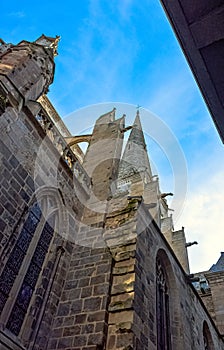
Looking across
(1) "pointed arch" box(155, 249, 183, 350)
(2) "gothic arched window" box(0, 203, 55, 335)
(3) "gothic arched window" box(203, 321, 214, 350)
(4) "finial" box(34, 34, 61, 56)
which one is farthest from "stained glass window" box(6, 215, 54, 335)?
(3) "gothic arched window" box(203, 321, 214, 350)

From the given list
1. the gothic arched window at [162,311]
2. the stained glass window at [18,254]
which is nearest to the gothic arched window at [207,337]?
the gothic arched window at [162,311]

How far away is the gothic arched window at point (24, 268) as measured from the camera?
4691 mm

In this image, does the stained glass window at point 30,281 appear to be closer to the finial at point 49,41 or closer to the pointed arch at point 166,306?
the pointed arch at point 166,306

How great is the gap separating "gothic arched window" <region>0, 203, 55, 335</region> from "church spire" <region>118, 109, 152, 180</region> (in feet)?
59.9

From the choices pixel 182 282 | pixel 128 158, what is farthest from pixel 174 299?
pixel 128 158

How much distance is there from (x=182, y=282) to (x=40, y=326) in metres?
4.41

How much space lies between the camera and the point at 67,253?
6.41 meters

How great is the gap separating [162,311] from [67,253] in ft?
7.85

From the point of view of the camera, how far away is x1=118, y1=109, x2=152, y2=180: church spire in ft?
87.1

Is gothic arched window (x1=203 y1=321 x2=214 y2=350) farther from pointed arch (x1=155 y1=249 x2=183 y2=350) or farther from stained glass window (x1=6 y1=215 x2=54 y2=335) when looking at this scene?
stained glass window (x1=6 y1=215 x2=54 y2=335)

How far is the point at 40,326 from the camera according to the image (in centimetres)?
508

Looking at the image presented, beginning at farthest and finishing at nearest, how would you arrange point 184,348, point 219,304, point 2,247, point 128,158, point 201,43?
point 128,158
point 219,304
point 184,348
point 2,247
point 201,43

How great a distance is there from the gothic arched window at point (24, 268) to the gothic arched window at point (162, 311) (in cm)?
263

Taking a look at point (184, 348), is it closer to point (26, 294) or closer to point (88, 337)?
point (88, 337)
